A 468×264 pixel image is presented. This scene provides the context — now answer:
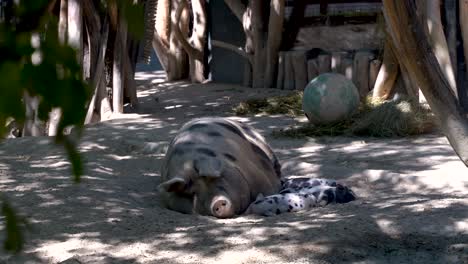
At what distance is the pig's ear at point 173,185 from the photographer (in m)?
5.79

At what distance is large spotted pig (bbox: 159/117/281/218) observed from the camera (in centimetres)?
591

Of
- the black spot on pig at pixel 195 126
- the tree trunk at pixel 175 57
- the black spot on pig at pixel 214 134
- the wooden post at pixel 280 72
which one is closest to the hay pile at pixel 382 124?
the black spot on pig at pixel 195 126

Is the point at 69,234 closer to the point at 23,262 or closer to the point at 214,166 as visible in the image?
the point at 23,262

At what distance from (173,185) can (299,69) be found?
7.64m

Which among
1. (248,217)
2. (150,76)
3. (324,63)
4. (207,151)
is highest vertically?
(207,151)

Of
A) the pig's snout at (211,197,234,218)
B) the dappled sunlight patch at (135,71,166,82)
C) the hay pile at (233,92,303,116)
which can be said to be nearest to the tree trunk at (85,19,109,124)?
the hay pile at (233,92,303,116)

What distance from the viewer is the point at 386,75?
10719 millimetres

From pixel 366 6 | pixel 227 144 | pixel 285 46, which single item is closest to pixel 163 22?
pixel 285 46

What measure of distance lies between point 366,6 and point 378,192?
7.10 m

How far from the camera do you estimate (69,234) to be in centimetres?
490

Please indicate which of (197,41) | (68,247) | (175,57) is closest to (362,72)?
(197,41)

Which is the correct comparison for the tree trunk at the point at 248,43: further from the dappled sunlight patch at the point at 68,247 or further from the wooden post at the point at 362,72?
the dappled sunlight patch at the point at 68,247

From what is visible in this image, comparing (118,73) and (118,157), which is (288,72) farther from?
(118,157)

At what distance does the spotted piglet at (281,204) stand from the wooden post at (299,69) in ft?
23.4
